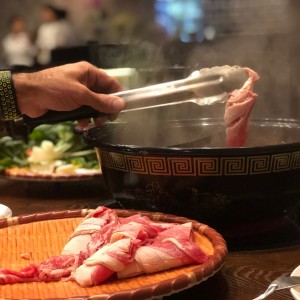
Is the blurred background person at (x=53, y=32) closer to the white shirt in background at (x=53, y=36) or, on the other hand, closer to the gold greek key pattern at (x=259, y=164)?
the white shirt in background at (x=53, y=36)

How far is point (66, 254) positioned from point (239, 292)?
1.33ft

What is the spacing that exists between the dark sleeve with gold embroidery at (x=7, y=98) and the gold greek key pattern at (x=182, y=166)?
668 millimetres

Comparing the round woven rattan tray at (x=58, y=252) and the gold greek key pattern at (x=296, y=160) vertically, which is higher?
the gold greek key pattern at (x=296, y=160)

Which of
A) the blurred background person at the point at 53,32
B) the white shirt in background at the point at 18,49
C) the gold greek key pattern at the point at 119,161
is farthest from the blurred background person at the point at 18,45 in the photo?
the gold greek key pattern at the point at 119,161

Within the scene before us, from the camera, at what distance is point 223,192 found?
1.48 metres

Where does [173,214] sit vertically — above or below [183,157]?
below

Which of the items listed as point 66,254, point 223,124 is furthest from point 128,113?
point 66,254

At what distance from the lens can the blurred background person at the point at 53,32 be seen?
684cm

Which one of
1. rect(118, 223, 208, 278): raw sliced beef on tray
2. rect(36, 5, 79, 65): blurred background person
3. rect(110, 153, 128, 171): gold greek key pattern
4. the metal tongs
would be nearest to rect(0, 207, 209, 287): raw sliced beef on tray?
rect(118, 223, 208, 278): raw sliced beef on tray

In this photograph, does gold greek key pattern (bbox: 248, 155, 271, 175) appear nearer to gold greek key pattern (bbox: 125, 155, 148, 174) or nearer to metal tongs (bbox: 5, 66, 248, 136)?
gold greek key pattern (bbox: 125, 155, 148, 174)

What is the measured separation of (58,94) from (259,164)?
0.74 metres

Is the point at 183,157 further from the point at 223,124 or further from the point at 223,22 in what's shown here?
the point at 223,22

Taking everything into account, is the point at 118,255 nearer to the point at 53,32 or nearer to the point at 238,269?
the point at 238,269

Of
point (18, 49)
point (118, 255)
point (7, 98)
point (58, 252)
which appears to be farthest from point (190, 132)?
point (18, 49)
